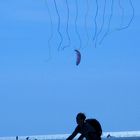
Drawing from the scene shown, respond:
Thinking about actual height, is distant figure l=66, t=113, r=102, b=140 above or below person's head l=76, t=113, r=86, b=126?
below

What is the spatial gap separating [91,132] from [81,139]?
0.30 metres

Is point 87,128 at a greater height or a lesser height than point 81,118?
lesser

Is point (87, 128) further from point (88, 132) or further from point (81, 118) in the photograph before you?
point (81, 118)

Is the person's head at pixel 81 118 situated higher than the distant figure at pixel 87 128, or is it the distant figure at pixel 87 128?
the person's head at pixel 81 118

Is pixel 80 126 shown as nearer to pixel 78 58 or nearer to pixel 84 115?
pixel 84 115

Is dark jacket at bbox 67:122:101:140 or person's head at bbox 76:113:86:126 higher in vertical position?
person's head at bbox 76:113:86:126

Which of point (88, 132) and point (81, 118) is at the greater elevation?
point (81, 118)

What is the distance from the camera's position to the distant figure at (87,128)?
1554 centimetres

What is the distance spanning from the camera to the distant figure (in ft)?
51.0

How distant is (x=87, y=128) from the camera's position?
51.1 feet

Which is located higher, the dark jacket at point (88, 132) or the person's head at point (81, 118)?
the person's head at point (81, 118)

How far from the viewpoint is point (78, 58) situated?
2600 cm

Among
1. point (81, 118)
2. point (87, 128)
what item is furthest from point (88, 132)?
point (81, 118)

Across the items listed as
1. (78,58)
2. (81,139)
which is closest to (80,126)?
(81,139)
